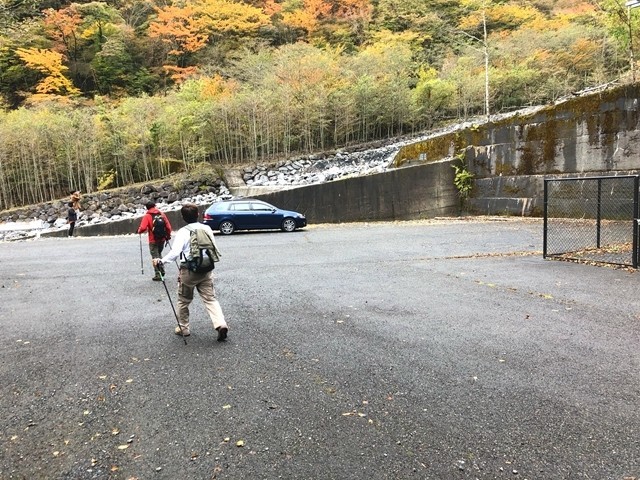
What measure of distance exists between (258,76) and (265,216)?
2178 cm

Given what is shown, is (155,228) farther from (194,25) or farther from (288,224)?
(194,25)

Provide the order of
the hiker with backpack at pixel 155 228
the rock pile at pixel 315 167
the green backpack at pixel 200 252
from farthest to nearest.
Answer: the rock pile at pixel 315 167
the hiker with backpack at pixel 155 228
the green backpack at pixel 200 252

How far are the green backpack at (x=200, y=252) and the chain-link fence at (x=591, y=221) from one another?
701 cm

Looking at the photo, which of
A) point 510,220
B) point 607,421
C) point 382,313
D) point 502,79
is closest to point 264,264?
point 382,313

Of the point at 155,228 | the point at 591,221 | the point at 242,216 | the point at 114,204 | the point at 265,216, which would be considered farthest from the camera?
the point at 114,204

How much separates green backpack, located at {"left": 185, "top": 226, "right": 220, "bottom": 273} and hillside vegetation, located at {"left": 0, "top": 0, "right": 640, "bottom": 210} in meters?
17.3

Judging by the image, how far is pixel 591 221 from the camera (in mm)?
13797

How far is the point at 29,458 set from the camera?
2.69m

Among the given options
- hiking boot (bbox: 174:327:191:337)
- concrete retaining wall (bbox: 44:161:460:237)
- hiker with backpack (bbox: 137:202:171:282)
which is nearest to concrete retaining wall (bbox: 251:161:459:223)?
concrete retaining wall (bbox: 44:161:460:237)

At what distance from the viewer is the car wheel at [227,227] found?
16203mm

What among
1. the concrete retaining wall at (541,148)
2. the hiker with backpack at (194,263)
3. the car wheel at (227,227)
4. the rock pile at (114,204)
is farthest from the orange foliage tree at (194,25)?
the hiker with backpack at (194,263)

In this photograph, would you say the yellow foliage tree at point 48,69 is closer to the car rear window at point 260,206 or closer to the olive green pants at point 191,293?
the car rear window at point 260,206

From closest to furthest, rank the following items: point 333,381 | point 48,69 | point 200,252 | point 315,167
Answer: point 333,381
point 200,252
point 315,167
point 48,69

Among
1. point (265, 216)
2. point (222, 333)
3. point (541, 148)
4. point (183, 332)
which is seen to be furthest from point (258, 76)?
point (222, 333)
